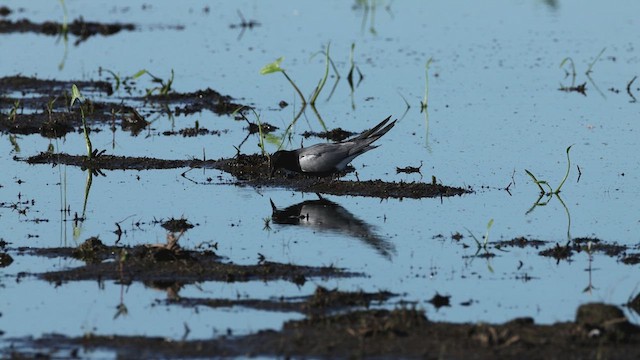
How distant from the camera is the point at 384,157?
15672 mm

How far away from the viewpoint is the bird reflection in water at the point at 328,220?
1166 centimetres

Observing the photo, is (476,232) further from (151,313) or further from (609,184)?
(151,313)

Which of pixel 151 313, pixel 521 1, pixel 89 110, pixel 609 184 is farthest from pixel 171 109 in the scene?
pixel 521 1

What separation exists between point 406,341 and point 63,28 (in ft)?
64.3

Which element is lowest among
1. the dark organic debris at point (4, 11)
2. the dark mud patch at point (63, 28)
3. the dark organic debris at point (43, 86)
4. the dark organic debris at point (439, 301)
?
the dark organic debris at point (439, 301)

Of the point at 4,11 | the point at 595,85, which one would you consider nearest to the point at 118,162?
the point at 595,85

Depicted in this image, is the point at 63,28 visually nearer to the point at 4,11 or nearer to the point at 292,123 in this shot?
the point at 4,11

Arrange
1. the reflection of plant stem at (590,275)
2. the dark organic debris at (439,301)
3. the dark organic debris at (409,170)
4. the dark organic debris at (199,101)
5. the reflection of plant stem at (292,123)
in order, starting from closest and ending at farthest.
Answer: the dark organic debris at (439,301) → the reflection of plant stem at (590,275) → the dark organic debris at (409,170) → the reflection of plant stem at (292,123) → the dark organic debris at (199,101)

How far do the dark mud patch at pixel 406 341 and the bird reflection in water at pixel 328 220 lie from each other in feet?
8.43

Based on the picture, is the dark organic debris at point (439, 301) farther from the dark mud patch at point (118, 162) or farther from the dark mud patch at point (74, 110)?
the dark mud patch at point (74, 110)

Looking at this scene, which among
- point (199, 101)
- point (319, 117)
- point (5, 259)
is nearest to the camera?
point (5, 259)

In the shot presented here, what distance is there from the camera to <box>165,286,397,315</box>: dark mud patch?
9.30 m

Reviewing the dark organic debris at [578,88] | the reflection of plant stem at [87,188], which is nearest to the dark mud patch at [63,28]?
the dark organic debris at [578,88]

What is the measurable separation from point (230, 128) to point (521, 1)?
1532cm
